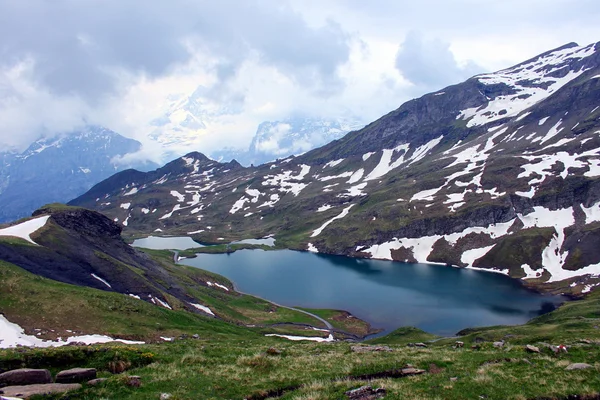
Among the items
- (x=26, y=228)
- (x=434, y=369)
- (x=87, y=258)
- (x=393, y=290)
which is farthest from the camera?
(x=393, y=290)

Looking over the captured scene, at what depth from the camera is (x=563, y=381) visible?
53.1ft

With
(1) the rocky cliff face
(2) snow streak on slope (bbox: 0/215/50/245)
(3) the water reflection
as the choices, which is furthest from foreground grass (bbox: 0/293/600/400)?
(3) the water reflection

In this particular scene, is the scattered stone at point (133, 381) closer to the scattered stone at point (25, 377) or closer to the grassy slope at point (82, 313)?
the scattered stone at point (25, 377)

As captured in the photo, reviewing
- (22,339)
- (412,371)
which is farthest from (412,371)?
(22,339)

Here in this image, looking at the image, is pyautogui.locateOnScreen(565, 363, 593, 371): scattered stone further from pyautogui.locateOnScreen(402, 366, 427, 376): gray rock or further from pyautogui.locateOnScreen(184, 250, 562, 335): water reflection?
pyautogui.locateOnScreen(184, 250, 562, 335): water reflection

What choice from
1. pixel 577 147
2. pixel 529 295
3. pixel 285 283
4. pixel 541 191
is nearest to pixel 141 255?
pixel 285 283

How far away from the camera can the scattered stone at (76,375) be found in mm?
16156

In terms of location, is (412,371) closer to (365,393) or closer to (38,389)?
(365,393)

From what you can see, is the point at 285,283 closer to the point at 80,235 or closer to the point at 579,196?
the point at 80,235

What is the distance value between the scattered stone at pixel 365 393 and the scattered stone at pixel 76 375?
1097 cm

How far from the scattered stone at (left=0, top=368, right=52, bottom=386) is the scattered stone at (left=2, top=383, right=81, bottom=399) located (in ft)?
2.34

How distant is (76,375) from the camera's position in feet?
54.0

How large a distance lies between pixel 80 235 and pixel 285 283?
66.8m

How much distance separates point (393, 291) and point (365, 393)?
103m
